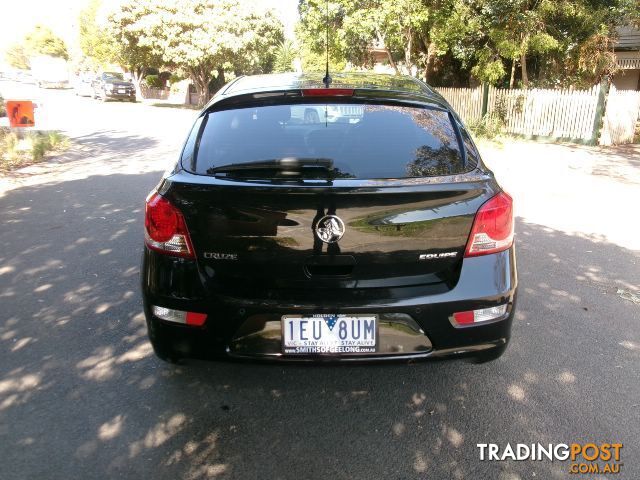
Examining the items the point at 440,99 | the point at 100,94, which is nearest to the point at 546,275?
the point at 440,99

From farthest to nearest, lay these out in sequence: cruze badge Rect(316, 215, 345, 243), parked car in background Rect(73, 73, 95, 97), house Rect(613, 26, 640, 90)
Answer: parked car in background Rect(73, 73, 95, 97)
house Rect(613, 26, 640, 90)
cruze badge Rect(316, 215, 345, 243)

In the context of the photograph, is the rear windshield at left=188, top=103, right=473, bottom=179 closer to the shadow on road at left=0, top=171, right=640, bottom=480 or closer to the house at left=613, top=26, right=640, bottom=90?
the shadow on road at left=0, top=171, right=640, bottom=480

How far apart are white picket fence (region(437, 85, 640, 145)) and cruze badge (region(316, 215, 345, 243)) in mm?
14169

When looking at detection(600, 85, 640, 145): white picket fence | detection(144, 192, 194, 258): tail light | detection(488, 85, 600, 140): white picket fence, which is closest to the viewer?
detection(144, 192, 194, 258): tail light

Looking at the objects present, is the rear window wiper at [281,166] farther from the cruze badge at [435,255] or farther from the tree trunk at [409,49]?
the tree trunk at [409,49]

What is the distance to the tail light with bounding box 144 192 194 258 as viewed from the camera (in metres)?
2.65

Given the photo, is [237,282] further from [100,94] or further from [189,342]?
[100,94]

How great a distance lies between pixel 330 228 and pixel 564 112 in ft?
48.0

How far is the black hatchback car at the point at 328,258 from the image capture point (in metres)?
2.56

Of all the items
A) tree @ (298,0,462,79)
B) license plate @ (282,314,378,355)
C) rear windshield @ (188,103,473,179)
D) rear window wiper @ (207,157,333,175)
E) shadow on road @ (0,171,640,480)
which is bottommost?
shadow on road @ (0,171,640,480)

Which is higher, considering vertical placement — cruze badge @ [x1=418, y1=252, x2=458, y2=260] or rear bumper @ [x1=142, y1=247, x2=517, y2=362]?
cruze badge @ [x1=418, y1=252, x2=458, y2=260]

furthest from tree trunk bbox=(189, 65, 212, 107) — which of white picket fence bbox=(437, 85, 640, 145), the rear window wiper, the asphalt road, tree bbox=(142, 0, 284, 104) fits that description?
the rear window wiper

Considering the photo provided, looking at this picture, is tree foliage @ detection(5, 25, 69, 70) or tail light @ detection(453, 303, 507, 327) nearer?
tail light @ detection(453, 303, 507, 327)

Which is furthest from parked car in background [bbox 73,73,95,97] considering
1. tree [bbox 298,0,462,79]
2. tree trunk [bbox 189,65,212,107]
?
tree [bbox 298,0,462,79]
